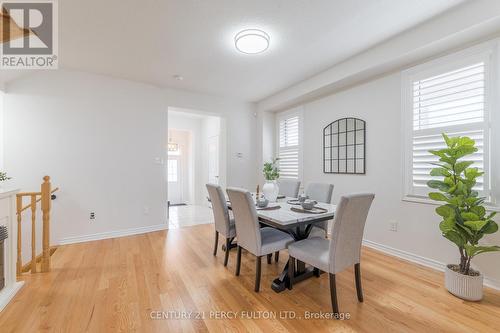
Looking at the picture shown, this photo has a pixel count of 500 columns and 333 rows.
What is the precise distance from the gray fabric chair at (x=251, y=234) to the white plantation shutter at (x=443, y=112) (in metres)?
1.88

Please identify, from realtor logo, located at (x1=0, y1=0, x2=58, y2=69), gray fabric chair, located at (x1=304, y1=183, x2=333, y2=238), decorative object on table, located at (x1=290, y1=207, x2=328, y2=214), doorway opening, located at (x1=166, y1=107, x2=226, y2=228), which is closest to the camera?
realtor logo, located at (x1=0, y1=0, x2=58, y2=69)

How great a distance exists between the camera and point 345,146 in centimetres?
365

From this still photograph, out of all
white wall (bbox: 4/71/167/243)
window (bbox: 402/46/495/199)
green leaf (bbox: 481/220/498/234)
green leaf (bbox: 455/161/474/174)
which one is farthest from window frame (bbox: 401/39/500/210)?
white wall (bbox: 4/71/167/243)

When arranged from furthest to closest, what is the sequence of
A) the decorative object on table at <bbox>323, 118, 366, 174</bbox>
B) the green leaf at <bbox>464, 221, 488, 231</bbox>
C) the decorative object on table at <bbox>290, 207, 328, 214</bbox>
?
the decorative object on table at <bbox>323, 118, 366, 174</bbox> → the decorative object on table at <bbox>290, 207, 328, 214</bbox> → the green leaf at <bbox>464, 221, 488, 231</bbox>

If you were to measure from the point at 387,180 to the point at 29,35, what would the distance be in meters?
4.67

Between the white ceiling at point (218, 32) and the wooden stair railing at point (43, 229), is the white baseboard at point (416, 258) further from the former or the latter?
the wooden stair railing at point (43, 229)

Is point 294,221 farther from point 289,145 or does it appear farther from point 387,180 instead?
point 289,145

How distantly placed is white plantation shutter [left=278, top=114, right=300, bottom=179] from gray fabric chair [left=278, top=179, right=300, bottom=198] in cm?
96

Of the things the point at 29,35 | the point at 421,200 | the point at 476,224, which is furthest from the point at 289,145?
the point at 29,35

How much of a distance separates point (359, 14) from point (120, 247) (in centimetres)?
413

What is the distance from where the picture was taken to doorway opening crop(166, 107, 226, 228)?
5.34 m

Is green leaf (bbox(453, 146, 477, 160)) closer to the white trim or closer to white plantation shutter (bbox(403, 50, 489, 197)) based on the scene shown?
white plantation shutter (bbox(403, 50, 489, 197))

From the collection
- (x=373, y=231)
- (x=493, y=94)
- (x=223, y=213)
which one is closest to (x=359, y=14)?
(x=493, y=94)

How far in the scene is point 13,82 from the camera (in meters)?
3.22
